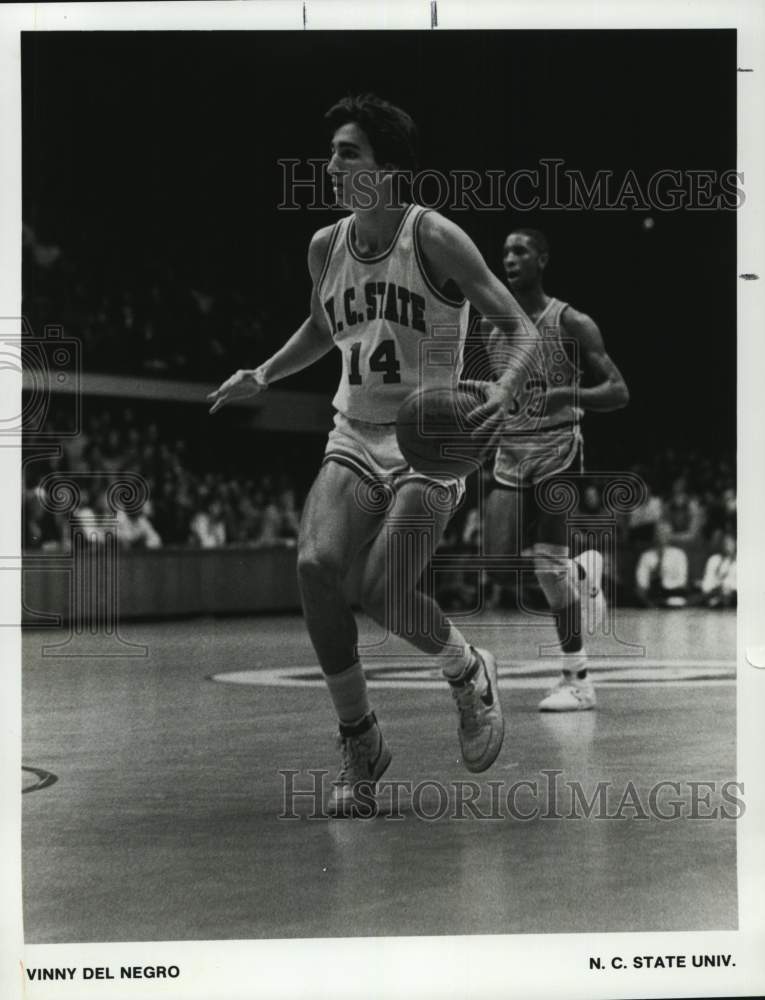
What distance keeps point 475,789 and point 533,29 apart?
266 centimetres

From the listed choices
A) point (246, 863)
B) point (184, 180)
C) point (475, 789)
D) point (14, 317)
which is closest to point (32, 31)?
point (14, 317)

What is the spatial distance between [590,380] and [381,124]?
2740 millimetres

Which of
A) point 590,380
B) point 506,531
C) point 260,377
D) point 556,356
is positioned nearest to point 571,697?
point 506,531

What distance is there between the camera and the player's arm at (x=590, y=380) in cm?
650

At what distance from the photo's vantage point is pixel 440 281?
4664 millimetres

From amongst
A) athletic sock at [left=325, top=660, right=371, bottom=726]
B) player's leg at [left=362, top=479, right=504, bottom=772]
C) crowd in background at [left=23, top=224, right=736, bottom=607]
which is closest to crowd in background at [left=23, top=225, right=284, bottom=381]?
crowd in background at [left=23, top=224, right=736, bottom=607]

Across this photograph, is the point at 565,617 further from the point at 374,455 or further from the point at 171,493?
the point at 171,493

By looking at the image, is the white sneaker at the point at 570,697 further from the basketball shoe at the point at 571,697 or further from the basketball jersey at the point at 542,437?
the basketball jersey at the point at 542,437

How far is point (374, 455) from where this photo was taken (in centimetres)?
474

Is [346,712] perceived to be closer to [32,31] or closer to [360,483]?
[360,483]

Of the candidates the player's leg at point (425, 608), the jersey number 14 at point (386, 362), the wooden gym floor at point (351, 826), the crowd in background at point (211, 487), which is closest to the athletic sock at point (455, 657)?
the player's leg at point (425, 608)

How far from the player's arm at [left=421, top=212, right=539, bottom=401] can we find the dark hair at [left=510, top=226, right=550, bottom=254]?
487 mm

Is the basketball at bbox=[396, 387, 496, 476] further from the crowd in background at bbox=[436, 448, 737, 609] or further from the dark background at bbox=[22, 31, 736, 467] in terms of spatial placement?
the crowd in background at bbox=[436, 448, 737, 609]

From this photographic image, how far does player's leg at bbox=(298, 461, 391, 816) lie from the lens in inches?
182
